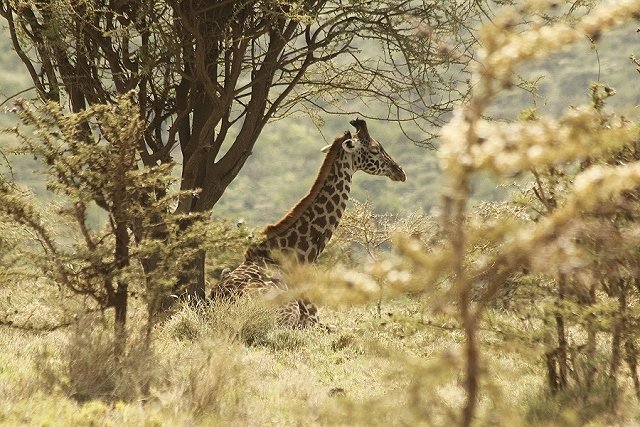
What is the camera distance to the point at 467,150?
12.4ft

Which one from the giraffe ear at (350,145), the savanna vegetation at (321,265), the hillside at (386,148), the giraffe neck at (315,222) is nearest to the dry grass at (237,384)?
the savanna vegetation at (321,265)

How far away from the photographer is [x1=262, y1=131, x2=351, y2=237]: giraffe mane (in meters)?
11.5

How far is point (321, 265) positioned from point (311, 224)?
156 inches

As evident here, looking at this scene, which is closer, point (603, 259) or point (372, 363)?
point (603, 259)

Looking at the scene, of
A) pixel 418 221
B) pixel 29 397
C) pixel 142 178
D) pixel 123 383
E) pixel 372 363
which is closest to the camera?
pixel 29 397

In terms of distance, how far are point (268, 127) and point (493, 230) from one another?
196874 mm

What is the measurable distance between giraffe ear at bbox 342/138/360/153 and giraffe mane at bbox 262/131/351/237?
3.3 inches

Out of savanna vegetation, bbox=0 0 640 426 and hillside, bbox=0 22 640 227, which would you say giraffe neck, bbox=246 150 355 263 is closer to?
savanna vegetation, bbox=0 0 640 426

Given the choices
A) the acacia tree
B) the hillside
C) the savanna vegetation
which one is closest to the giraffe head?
the acacia tree

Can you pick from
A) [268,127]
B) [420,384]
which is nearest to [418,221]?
[420,384]

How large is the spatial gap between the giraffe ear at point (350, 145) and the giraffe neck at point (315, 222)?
10 centimetres

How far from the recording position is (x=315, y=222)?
1180 centimetres

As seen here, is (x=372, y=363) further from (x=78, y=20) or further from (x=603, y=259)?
(x=78, y=20)

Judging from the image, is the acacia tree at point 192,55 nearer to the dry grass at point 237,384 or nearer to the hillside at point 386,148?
the dry grass at point 237,384
